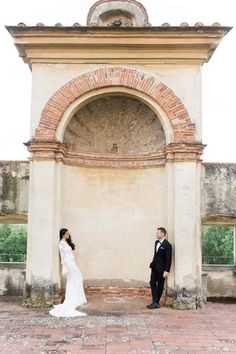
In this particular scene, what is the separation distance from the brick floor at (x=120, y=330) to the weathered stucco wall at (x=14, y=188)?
2328 mm

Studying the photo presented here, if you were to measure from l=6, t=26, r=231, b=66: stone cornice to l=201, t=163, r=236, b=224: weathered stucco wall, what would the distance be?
2.70 m

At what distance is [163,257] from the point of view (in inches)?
362

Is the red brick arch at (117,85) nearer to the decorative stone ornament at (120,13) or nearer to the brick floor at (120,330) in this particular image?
the decorative stone ornament at (120,13)

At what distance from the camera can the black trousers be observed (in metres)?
9.13

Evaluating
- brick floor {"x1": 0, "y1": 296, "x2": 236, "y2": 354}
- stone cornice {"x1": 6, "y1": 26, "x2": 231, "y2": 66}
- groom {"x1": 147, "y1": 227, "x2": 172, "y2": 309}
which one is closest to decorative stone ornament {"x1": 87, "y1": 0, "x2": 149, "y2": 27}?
stone cornice {"x1": 6, "y1": 26, "x2": 231, "y2": 66}

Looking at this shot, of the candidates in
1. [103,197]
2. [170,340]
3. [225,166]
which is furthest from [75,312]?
[225,166]

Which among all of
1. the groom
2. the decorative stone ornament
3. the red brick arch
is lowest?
the groom

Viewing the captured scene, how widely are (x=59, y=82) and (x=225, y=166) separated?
14.8ft

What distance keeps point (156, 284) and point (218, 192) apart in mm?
2867

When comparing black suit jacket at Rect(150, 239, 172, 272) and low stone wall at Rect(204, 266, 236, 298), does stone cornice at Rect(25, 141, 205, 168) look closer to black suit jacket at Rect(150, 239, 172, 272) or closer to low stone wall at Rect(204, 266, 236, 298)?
black suit jacket at Rect(150, 239, 172, 272)

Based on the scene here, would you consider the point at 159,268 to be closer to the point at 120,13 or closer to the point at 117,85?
the point at 117,85

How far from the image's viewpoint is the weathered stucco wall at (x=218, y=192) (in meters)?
10.6

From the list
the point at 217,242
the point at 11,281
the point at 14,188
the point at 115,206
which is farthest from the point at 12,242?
the point at 115,206

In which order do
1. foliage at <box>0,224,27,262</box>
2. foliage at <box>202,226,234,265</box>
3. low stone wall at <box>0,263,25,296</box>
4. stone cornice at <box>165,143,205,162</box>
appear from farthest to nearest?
foliage at <box>0,224,27,262</box> → foliage at <box>202,226,234,265</box> → low stone wall at <box>0,263,25,296</box> → stone cornice at <box>165,143,205,162</box>
